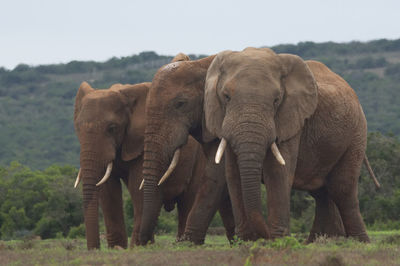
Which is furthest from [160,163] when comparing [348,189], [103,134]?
[348,189]

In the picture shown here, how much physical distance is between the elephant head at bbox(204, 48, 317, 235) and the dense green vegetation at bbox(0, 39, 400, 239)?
10.5 meters

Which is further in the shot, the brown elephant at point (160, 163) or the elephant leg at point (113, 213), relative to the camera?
the elephant leg at point (113, 213)

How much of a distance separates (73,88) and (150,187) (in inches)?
3611

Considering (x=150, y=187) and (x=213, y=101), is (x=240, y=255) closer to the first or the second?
(x=213, y=101)

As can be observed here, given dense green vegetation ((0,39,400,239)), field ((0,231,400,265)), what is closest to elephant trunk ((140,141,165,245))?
field ((0,231,400,265))

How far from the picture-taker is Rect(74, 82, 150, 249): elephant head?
11797mm

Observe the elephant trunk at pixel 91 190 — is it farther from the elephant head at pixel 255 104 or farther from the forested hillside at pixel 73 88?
the forested hillside at pixel 73 88

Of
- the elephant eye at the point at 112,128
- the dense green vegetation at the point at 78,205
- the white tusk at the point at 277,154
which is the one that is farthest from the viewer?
the dense green vegetation at the point at 78,205

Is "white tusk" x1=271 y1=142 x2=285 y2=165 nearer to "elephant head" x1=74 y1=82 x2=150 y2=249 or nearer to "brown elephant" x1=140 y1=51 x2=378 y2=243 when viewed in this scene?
"brown elephant" x1=140 y1=51 x2=378 y2=243

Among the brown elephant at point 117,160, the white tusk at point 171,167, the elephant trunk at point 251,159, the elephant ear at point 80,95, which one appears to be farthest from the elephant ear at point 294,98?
the elephant ear at point 80,95

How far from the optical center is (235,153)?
902cm

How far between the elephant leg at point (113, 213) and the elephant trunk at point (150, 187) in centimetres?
174

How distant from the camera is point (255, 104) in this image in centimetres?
896

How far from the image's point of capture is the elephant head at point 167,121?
1049cm
